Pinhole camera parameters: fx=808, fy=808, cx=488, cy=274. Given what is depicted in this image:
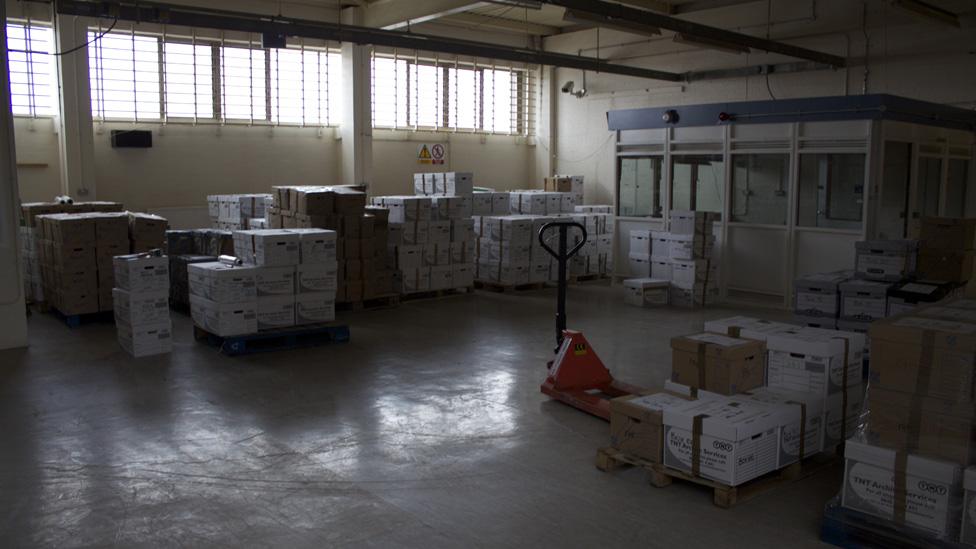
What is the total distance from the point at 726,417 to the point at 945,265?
17.4 feet

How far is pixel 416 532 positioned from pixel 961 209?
1241 centimetres

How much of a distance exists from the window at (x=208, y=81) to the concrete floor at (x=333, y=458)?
604 cm

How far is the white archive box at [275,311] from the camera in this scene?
876 cm

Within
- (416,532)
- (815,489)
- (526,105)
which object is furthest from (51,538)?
(526,105)

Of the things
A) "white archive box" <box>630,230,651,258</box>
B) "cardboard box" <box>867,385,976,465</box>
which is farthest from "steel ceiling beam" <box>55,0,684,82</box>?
"cardboard box" <box>867,385,976,465</box>

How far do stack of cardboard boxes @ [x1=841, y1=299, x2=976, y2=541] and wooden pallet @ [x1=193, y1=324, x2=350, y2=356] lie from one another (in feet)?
20.3

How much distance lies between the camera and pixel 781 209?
1173cm

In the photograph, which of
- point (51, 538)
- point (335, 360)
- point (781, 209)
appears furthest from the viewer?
point (781, 209)

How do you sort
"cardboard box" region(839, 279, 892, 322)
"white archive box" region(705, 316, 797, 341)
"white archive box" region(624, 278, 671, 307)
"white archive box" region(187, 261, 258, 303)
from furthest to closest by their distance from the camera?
"white archive box" region(624, 278, 671, 307)
"white archive box" region(187, 261, 258, 303)
"cardboard box" region(839, 279, 892, 322)
"white archive box" region(705, 316, 797, 341)

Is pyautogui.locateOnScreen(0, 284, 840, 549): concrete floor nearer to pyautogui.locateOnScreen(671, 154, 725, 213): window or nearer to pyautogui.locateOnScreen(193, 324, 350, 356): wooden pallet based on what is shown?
pyautogui.locateOnScreen(193, 324, 350, 356): wooden pallet

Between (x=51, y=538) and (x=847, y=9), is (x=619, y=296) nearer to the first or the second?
(x=847, y=9)

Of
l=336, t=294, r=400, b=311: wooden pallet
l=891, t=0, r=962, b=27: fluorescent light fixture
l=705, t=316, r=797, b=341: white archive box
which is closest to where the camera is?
l=705, t=316, r=797, b=341: white archive box

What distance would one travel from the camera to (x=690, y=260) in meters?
11.9

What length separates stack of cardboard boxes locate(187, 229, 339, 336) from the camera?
8.55 m
